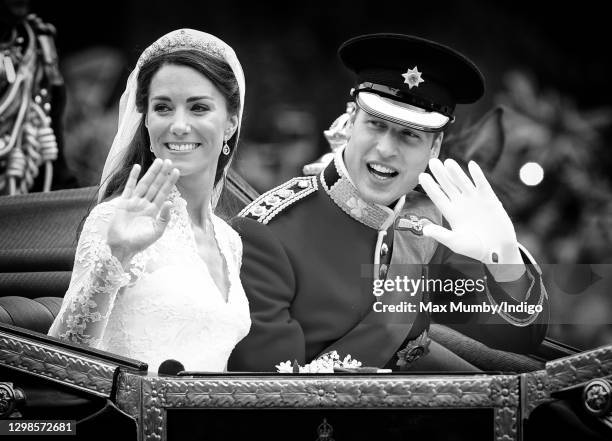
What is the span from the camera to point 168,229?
113 inches

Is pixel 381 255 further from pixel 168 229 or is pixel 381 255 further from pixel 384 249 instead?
pixel 168 229

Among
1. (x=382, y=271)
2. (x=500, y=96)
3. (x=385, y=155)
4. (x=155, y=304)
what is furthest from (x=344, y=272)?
(x=500, y=96)

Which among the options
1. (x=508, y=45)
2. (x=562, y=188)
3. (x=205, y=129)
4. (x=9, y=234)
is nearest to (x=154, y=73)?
(x=205, y=129)

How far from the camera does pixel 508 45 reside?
3.14m

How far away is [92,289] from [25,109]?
1.04 m

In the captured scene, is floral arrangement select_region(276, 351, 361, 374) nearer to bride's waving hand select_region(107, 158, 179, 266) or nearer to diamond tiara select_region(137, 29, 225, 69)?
bride's waving hand select_region(107, 158, 179, 266)

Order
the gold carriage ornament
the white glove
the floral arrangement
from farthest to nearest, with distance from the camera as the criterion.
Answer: the gold carriage ornament, the floral arrangement, the white glove

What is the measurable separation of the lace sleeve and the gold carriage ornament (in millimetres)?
759

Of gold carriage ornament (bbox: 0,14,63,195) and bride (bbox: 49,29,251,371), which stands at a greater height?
gold carriage ornament (bbox: 0,14,63,195)

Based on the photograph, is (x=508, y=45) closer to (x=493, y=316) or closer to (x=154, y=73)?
(x=493, y=316)

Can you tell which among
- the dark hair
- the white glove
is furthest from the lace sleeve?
the white glove

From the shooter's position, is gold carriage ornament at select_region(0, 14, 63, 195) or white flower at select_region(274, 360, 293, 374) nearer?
white flower at select_region(274, 360, 293, 374)

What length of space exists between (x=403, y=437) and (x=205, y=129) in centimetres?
102

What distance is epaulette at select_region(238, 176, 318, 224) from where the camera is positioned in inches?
122
